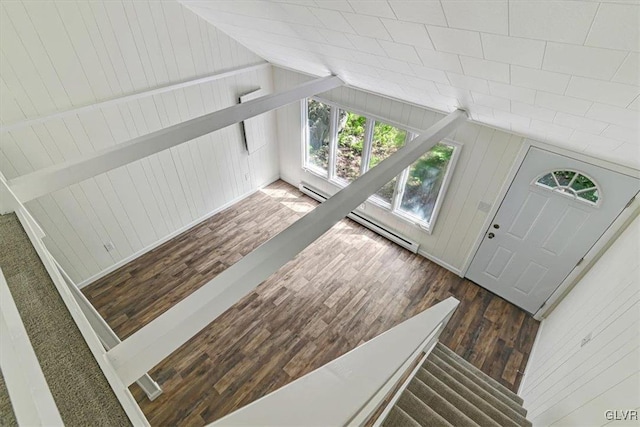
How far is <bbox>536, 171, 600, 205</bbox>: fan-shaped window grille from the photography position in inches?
110

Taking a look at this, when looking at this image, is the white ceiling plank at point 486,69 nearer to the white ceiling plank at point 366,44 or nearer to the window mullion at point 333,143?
the white ceiling plank at point 366,44

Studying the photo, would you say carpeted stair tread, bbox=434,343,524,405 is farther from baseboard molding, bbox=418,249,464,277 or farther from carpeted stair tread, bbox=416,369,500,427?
baseboard molding, bbox=418,249,464,277

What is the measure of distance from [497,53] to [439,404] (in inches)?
90.5

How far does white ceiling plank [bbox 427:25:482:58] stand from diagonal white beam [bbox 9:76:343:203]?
1.82 metres

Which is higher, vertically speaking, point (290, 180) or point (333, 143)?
point (333, 143)

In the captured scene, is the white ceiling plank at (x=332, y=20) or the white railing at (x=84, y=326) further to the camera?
the white ceiling plank at (x=332, y=20)

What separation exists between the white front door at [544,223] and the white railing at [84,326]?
3675mm

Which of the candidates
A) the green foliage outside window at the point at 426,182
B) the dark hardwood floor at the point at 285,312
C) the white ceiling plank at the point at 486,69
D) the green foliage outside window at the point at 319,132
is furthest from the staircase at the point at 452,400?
the green foliage outside window at the point at 319,132

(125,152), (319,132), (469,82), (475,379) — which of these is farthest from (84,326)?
(319,132)

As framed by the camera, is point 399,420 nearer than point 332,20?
Yes

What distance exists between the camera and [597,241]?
9.42ft

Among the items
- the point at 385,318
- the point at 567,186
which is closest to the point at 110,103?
the point at 385,318

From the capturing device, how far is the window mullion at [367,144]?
422 cm

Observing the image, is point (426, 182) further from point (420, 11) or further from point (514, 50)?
point (420, 11)
